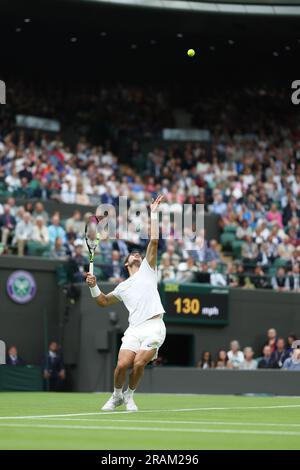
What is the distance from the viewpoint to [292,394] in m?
24.7

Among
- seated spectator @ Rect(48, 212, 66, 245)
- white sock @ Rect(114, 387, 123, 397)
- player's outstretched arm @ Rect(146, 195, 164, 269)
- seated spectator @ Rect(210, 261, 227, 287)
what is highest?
seated spectator @ Rect(48, 212, 66, 245)

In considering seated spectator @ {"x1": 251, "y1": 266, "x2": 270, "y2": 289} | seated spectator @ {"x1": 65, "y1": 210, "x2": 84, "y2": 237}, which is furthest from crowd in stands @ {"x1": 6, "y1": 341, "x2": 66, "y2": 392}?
seated spectator @ {"x1": 251, "y1": 266, "x2": 270, "y2": 289}

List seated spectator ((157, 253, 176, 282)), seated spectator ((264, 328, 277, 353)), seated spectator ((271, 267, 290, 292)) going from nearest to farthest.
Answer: seated spectator ((264, 328, 277, 353)), seated spectator ((157, 253, 176, 282)), seated spectator ((271, 267, 290, 292))

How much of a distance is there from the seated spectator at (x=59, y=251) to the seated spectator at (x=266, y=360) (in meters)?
5.71

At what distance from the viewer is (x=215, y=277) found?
2866 centimetres

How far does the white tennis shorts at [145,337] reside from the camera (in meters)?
13.7

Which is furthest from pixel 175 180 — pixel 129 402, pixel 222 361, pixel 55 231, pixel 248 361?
pixel 129 402

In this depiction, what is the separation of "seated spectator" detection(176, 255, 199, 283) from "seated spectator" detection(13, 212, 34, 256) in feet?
13.0

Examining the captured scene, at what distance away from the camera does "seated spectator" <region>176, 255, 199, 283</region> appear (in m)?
27.9

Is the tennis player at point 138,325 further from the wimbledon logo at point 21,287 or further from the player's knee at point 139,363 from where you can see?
the wimbledon logo at point 21,287

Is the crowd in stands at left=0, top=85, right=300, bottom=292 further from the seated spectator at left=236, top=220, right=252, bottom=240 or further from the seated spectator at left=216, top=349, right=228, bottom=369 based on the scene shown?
the seated spectator at left=216, top=349, right=228, bottom=369

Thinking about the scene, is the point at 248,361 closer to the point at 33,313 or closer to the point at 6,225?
the point at 33,313

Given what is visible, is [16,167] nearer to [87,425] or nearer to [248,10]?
[248,10]
